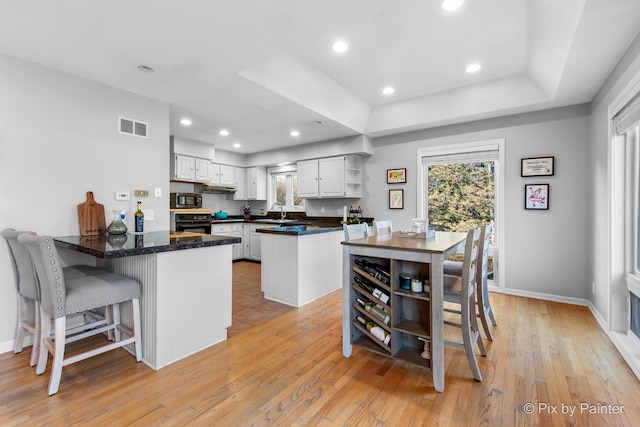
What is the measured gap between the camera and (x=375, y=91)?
3.96 meters

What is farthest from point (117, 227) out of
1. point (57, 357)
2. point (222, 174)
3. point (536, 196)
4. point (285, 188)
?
point (536, 196)

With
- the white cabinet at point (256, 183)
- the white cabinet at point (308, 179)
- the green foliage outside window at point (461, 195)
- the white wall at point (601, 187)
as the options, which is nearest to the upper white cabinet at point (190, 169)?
the white cabinet at point (256, 183)

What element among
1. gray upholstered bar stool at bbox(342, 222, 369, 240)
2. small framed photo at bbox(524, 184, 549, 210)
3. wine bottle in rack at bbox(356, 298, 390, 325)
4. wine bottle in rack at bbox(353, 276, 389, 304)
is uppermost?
small framed photo at bbox(524, 184, 549, 210)

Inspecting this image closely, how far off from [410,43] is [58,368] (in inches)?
143

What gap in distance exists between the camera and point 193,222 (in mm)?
5566

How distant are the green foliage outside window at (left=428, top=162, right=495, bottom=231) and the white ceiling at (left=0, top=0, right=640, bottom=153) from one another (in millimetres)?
758

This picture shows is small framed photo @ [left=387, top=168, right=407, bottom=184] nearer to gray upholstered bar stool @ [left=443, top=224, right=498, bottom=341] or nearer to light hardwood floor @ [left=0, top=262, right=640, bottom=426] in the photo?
gray upholstered bar stool @ [left=443, top=224, right=498, bottom=341]

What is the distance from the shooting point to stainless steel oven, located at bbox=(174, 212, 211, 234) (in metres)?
5.41

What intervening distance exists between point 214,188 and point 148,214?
3067 millimetres

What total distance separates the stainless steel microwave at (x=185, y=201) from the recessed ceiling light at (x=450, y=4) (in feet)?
16.3

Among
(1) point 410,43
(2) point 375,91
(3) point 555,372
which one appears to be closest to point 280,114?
(2) point 375,91

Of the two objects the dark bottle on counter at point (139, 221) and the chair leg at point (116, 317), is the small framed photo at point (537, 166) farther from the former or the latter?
the chair leg at point (116, 317)

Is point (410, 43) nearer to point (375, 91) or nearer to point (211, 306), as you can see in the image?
point (375, 91)

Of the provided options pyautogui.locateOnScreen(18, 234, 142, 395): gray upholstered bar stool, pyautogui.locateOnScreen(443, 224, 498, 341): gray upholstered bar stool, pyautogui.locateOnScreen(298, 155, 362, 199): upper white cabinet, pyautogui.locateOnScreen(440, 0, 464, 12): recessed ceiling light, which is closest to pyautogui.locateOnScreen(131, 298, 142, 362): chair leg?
pyautogui.locateOnScreen(18, 234, 142, 395): gray upholstered bar stool
